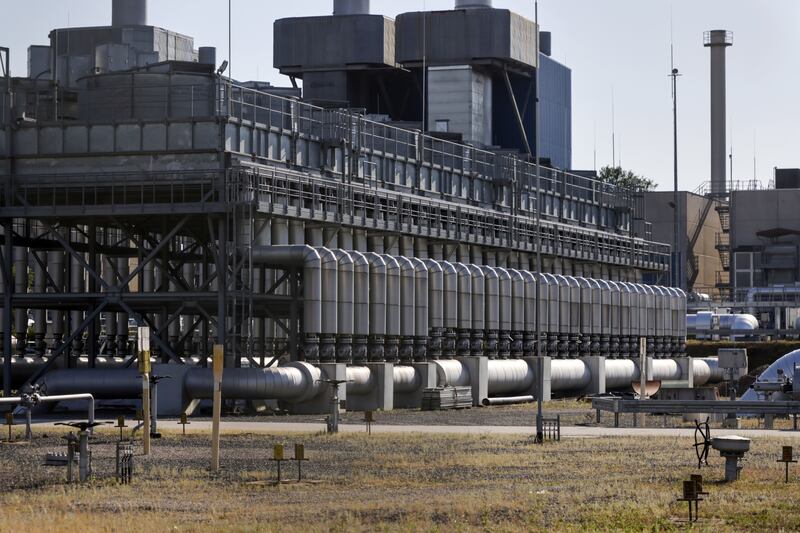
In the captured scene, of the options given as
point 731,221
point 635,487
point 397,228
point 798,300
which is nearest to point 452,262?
point 397,228

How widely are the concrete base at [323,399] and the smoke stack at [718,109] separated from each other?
11156cm

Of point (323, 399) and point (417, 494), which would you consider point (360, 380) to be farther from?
point (417, 494)

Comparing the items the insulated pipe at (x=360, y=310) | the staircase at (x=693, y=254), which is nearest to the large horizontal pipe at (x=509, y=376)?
the insulated pipe at (x=360, y=310)

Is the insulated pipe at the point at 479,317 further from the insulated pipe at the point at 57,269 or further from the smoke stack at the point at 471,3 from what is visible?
the smoke stack at the point at 471,3

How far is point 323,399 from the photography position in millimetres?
71875

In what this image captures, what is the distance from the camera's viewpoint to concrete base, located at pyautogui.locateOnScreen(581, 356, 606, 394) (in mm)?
99062

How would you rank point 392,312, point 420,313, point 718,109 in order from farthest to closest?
point 718,109
point 420,313
point 392,312

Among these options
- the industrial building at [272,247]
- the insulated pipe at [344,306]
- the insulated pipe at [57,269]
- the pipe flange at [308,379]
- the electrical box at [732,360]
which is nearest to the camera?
the pipe flange at [308,379]

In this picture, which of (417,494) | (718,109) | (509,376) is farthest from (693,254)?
(417,494)

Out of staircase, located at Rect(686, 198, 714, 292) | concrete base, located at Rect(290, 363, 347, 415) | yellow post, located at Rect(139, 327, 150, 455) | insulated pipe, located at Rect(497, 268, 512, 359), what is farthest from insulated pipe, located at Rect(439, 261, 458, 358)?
staircase, located at Rect(686, 198, 714, 292)

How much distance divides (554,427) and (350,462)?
1584cm

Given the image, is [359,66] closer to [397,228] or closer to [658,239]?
[397,228]

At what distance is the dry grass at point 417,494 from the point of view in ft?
90.6

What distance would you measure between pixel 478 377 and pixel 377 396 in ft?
33.3
